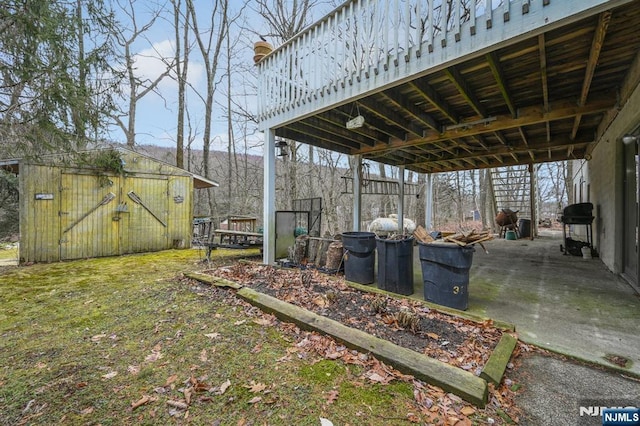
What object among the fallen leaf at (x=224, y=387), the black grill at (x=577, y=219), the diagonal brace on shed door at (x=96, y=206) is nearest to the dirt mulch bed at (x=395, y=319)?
the fallen leaf at (x=224, y=387)

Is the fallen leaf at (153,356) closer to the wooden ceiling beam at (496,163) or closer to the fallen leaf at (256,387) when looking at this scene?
the fallen leaf at (256,387)

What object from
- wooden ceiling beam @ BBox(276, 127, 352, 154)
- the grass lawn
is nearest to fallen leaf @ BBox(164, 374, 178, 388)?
the grass lawn

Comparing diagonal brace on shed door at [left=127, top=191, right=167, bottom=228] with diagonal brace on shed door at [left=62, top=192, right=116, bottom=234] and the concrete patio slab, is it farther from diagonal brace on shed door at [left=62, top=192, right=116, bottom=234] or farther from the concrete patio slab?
the concrete patio slab

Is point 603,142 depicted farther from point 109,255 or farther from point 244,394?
point 109,255

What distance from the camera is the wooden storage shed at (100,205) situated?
5.67m

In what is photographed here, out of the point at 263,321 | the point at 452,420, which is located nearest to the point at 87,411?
the point at 263,321

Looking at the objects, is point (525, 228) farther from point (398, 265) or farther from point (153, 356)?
point (153, 356)

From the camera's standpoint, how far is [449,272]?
3.14m

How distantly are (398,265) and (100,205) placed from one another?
22.7ft

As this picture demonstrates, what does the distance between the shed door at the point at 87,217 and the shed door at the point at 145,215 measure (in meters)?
0.22

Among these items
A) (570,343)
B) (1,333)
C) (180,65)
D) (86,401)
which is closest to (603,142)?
(570,343)

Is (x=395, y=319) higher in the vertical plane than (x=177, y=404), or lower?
higher

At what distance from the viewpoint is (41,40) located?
10.1 ft

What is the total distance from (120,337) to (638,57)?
6.21 meters
